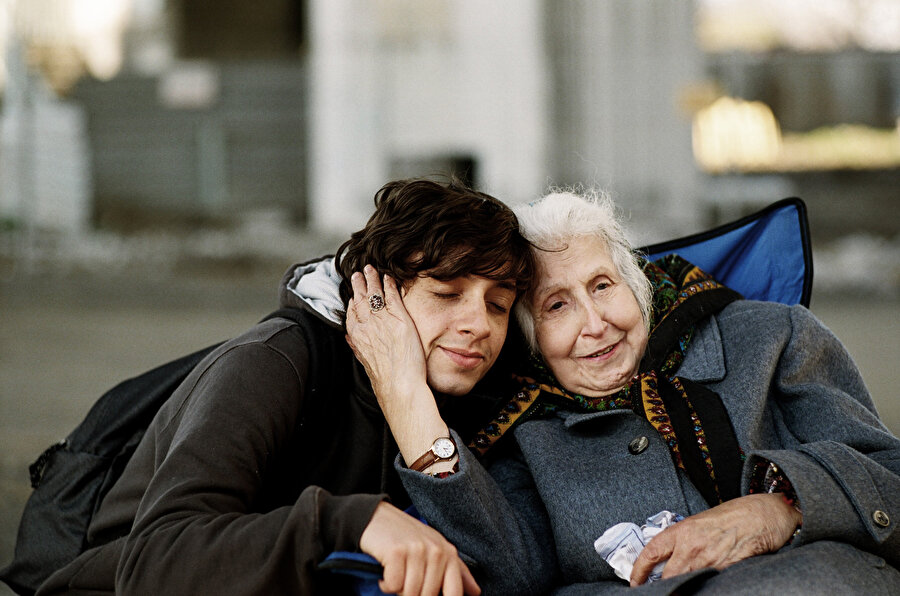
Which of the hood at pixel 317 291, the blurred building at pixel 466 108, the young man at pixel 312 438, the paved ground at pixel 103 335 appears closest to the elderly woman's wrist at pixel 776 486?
the young man at pixel 312 438

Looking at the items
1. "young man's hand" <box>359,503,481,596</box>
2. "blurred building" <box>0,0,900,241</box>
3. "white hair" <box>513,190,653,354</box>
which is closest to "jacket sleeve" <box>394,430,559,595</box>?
"young man's hand" <box>359,503,481,596</box>

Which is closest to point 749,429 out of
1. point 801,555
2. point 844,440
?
point 844,440

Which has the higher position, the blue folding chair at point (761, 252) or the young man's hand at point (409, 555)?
the blue folding chair at point (761, 252)

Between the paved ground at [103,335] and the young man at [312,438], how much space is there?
1.89 meters

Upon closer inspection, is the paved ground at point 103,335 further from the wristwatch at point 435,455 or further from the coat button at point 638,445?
the coat button at point 638,445

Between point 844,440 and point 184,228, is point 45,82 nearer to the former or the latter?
point 184,228

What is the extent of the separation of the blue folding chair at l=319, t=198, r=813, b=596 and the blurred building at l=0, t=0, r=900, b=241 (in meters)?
7.19

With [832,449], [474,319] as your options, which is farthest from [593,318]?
[832,449]

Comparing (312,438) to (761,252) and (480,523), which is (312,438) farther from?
(761,252)

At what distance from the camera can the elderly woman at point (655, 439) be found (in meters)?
1.89

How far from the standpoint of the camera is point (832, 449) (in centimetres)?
199

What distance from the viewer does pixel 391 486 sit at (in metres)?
2.14

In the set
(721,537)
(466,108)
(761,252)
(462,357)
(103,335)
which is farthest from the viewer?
(466,108)

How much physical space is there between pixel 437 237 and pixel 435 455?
47 cm
